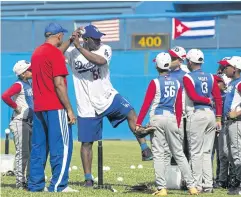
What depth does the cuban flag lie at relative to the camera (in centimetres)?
2969

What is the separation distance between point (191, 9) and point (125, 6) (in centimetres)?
285

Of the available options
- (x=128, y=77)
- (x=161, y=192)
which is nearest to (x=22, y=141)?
(x=161, y=192)

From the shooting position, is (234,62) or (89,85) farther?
(89,85)

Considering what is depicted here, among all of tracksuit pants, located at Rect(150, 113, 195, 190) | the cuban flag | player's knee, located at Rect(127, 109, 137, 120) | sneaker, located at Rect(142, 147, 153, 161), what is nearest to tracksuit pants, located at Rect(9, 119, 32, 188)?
player's knee, located at Rect(127, 109, 137, 120)

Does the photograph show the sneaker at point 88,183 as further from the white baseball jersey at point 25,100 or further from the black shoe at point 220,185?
the black shoe at point 220,185

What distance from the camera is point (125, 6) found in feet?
124

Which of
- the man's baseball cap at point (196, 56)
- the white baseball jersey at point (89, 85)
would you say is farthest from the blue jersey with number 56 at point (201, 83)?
the white baseball jersey at point (89, 85)

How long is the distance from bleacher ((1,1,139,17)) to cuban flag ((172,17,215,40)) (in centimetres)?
734

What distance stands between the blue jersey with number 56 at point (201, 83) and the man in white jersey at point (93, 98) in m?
1.41

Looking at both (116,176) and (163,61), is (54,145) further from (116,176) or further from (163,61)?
(116,176)

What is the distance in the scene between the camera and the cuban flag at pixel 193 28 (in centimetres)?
2969

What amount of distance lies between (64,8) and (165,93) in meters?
25.9

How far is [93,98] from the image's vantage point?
13711mm

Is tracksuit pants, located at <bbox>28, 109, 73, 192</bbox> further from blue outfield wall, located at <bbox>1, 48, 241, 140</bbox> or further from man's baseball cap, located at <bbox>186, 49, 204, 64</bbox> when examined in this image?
blue outfield wall, located at <bbox>1, 48, 241, 140</bbox>
